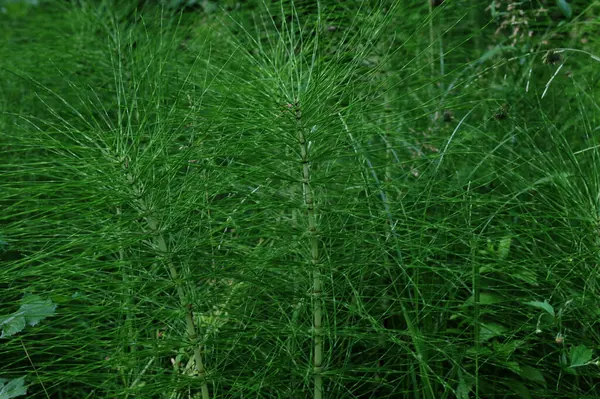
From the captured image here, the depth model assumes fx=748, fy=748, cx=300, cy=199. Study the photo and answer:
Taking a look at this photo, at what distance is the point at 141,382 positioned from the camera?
5.50 ft

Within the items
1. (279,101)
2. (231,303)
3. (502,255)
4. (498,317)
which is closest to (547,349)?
(498,317)

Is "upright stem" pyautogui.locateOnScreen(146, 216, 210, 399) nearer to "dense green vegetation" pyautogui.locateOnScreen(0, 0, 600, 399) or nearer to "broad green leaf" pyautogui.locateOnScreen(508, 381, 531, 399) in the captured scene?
"dense green vegetation" pyautogui.locateOnScreen(0, 0, 600, 399)

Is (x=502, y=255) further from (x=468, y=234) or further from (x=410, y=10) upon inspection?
(x=410, y=10)

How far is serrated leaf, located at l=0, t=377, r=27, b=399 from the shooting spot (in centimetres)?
150

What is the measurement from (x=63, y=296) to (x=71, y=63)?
133 centimetres

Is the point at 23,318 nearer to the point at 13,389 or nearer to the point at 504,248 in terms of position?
the point at 13,389

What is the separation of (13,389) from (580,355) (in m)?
1.14

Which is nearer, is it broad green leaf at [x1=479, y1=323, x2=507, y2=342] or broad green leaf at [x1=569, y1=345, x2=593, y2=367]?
broad green leaf at [x1=569, y1=345, x2=593, y2=367]

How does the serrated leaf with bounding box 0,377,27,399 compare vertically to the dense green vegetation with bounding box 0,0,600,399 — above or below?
below

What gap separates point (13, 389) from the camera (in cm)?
153

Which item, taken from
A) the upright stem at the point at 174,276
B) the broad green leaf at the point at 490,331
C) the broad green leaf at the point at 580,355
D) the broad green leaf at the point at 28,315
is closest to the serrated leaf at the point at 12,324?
the broad green leaf at the point at 28,315

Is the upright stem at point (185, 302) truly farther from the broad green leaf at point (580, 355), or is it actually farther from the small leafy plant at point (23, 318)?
the broad green leaf at point (580, 355)

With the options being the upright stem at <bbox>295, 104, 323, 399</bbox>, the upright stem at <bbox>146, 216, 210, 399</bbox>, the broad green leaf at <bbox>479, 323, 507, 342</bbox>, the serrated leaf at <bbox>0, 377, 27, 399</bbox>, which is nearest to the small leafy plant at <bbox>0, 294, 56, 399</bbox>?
the serrated leaf at <bbox>0, 377, 27, 399</bbox>

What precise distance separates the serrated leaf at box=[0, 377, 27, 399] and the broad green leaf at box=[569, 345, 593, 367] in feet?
3.54
